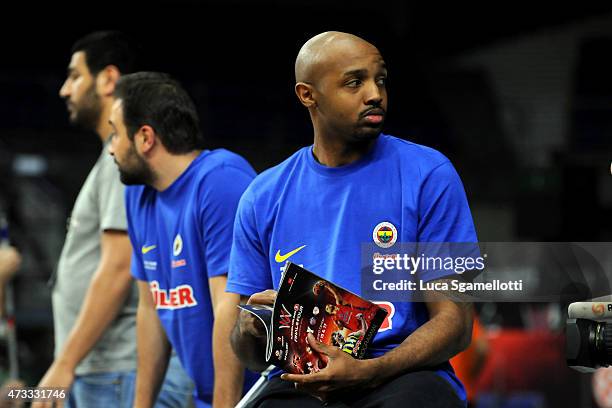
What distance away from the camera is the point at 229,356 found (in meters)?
3.63

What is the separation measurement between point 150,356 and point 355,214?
4.95 feet

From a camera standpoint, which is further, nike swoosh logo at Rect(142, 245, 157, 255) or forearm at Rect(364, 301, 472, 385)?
nike swoosh logo at Rect(142, 245, 157, 255)

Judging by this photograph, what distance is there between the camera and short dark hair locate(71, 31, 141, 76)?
194 inches

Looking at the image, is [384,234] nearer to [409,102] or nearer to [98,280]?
[98,280]

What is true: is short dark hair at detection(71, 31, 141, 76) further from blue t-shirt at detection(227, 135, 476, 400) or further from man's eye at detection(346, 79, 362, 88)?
man's eye at detection(346, 79, 362, 88)

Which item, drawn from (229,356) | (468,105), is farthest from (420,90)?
(229,356)

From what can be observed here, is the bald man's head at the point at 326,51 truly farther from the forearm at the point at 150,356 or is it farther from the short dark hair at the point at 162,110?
the forearm at the point at 150,356

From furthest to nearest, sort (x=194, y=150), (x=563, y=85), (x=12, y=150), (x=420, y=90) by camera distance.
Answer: (x=563, y=85)
(x=420, y=90)
(x=12, y=150)
(x=194, y=150)

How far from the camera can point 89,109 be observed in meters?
4.92

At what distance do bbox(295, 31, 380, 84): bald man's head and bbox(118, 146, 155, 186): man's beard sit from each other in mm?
1127

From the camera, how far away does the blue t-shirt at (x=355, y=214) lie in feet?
9.52

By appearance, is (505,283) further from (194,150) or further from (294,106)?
(294,106)

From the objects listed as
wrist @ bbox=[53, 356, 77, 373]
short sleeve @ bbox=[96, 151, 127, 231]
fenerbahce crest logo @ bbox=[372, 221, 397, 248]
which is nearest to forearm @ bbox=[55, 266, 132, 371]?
wrist @ bbox=[53, 356, 77, 373]

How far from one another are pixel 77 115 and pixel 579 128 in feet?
44.9
